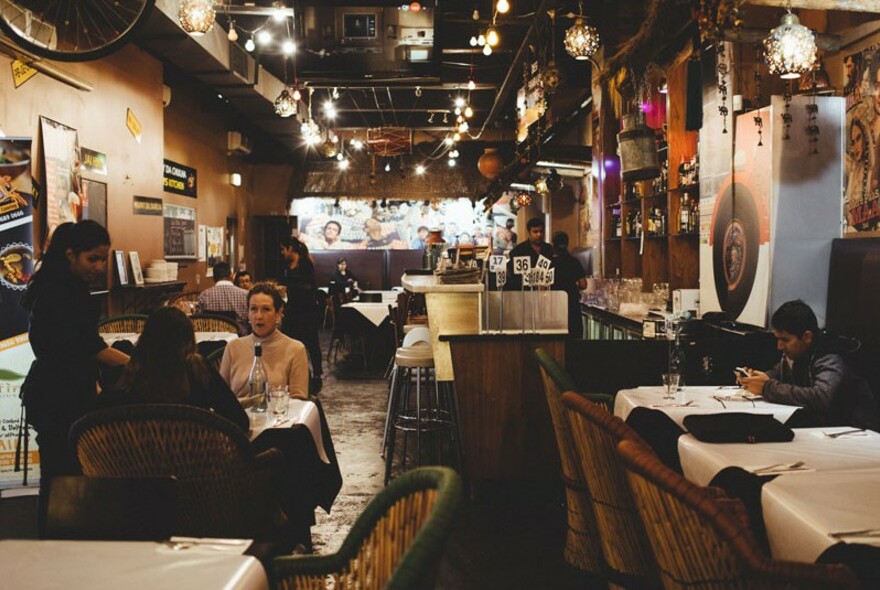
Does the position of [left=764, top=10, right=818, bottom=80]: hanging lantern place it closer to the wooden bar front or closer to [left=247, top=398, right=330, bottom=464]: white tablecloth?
the wooden bar front

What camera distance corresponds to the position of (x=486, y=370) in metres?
4.95

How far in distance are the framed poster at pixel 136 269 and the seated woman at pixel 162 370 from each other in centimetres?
558

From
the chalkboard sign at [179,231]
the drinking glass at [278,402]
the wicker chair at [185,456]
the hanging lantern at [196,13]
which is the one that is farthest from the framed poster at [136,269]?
the wicker chair at [185,456]

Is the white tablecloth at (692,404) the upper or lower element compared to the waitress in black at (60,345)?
lower

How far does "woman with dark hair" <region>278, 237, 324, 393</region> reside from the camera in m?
8.45

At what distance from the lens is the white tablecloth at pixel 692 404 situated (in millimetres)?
3416

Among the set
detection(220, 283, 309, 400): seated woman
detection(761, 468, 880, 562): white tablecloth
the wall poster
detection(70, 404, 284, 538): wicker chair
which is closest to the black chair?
detection(70, 404, 284, 538): wicker chair

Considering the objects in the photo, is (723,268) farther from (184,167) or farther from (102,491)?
(184,167)

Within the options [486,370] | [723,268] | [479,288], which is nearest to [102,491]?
[486,370]

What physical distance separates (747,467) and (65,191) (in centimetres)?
620

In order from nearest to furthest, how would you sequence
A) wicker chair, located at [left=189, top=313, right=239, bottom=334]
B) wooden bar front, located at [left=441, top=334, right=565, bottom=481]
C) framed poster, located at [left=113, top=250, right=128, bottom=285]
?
1. wooden bar front, located at [left=441, top=334, right=565, bottom=481]
2. wicker chair, located at [left=189, top=313, right=239, bottom=334]
3. framed poster, located at [left=113, top=250, right=128, bottom=285]

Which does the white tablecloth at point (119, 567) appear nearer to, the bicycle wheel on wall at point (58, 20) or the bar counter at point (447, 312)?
the bicycle wheel on wall at point (58, 20)

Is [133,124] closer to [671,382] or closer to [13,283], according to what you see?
[13,283]

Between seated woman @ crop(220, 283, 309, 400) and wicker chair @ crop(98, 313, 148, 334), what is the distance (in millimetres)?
2249
